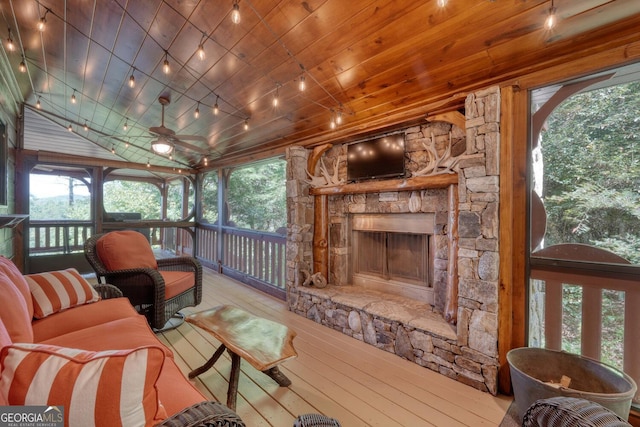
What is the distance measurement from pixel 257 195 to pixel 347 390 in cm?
545

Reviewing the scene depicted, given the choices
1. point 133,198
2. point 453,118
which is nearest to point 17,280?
point 453,118

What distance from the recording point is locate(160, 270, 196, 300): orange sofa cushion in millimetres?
2804

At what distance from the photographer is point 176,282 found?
9.57 feet

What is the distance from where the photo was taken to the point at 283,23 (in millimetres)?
1913

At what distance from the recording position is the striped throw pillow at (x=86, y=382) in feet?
2.33

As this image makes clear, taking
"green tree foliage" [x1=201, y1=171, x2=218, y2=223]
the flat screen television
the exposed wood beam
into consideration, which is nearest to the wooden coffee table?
the flat screen television

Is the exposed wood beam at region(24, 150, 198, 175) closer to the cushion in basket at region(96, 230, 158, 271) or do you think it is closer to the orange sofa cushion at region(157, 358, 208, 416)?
the cushion in basket at region(96, 230, 158, 271)

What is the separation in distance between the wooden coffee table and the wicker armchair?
2.53ft

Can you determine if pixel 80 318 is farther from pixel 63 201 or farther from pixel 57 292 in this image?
pixel 63 201

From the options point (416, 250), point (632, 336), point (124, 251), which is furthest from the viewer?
point (416, 250)

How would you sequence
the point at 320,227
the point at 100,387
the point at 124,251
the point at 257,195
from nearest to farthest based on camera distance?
the point at 100,387, the point at 124,251, the point at 320,227, the point at 257,195

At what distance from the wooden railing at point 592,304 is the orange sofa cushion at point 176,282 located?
10.6 ft

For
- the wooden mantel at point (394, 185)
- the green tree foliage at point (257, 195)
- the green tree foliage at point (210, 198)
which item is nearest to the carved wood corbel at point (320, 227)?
the wooden mantel at point (394, 185)

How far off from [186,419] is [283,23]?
2.24 metres
